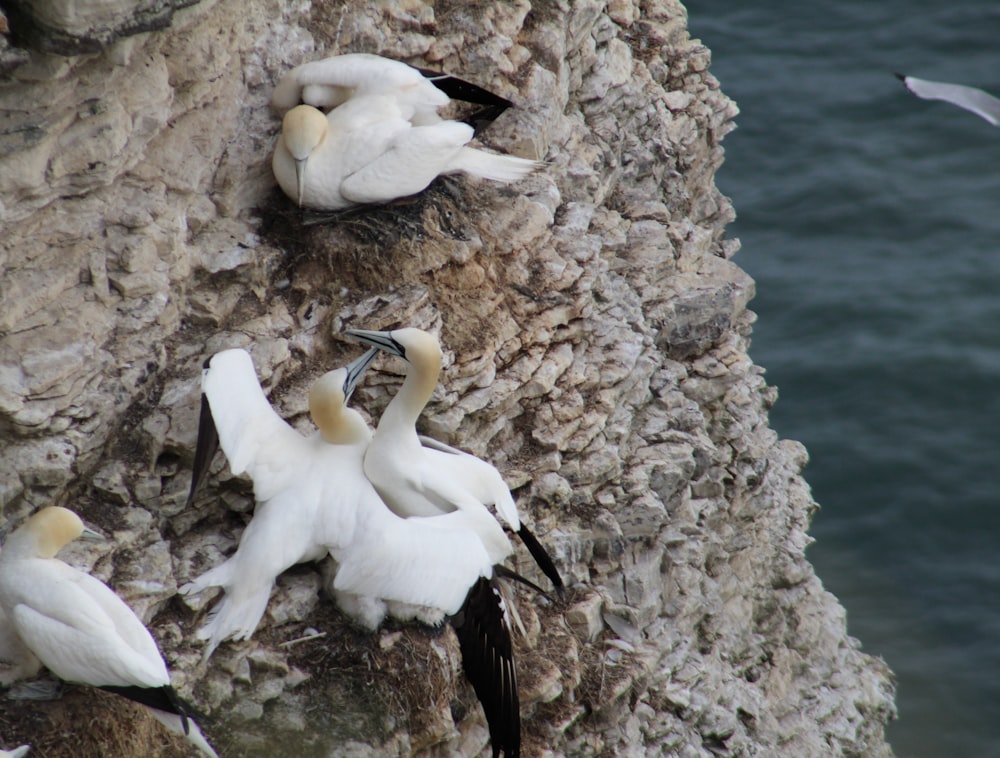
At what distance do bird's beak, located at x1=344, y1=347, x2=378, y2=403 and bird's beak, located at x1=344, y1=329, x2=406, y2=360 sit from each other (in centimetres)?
3

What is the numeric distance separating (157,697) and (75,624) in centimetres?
34

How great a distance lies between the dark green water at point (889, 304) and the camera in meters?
9.88

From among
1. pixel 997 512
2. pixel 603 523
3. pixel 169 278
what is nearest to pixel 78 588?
pixel 169 278

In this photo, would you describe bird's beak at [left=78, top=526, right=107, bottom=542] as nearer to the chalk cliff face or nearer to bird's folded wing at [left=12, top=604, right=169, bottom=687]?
the chalk cliff face

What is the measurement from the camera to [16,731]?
13.6 feet

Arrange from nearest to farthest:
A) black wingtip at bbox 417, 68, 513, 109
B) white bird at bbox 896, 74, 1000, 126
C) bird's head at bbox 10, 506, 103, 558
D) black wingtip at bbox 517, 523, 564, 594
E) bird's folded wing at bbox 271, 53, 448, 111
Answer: bird's head at bbox 10, 506, 103, 558 < white bird at bbox 896, 74, 1000, 126 < black wingtip at bbox 517, 523, 564, 594 < bird's folded wing at bbox 271, 53, 448, 111 < black wingtip at bbox 417, 68, 513, 109

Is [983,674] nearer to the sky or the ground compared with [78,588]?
nearer to the ground

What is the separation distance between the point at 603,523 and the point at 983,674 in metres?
5.05

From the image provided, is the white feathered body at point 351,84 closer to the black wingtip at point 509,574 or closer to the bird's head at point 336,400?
the bird's head at point 336,400

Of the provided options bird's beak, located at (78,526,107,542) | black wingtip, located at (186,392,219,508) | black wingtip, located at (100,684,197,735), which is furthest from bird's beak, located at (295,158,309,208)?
black wingtip, located at (100,684,197,735)

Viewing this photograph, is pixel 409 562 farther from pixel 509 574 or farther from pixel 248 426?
pixel 248 426

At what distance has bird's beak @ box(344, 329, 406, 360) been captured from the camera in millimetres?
4812

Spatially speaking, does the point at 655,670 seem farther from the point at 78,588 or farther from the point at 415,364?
the point at 78,588

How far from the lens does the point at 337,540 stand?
4586 millimetres
